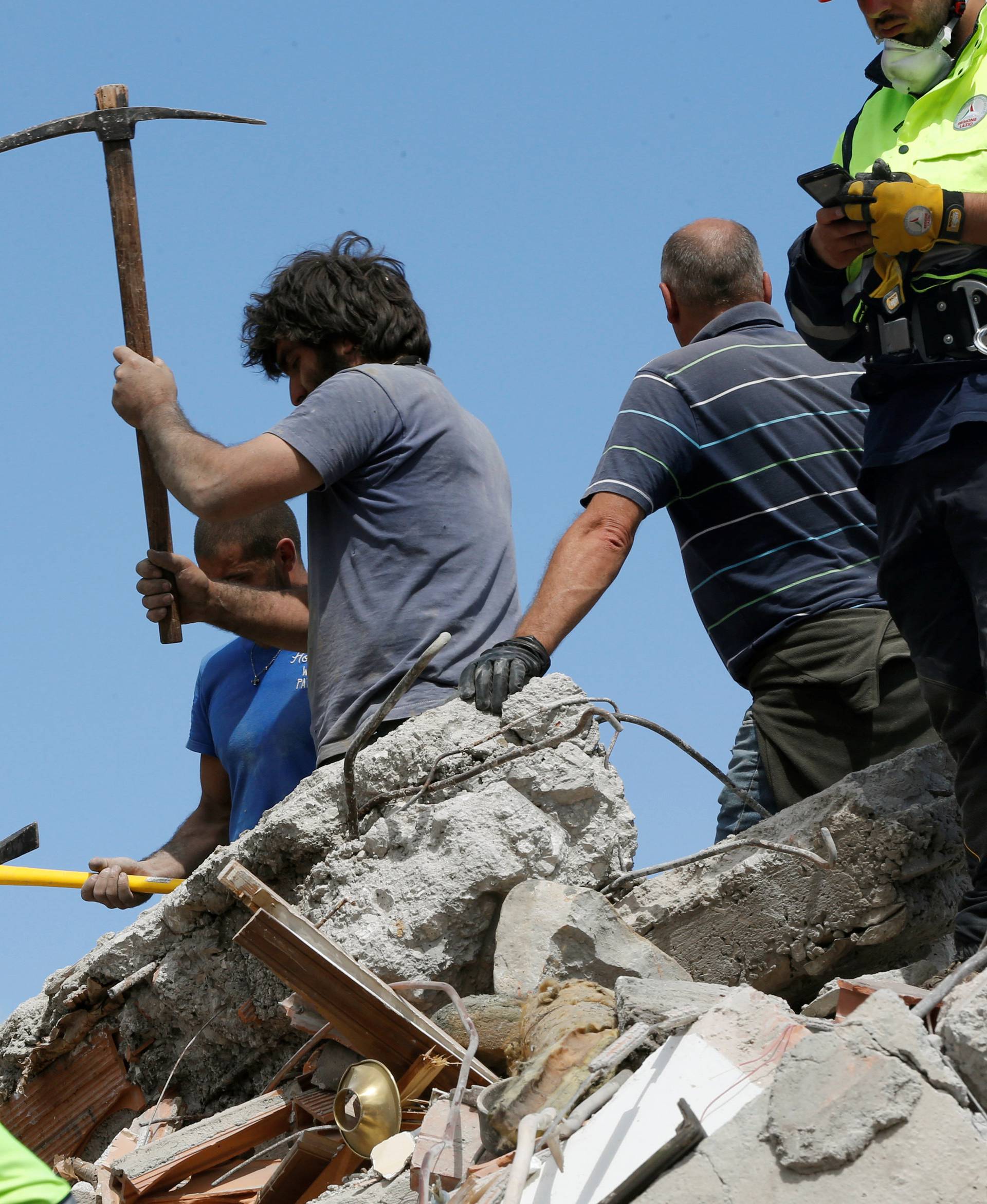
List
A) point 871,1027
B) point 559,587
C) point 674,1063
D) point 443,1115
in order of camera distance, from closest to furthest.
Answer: point 871,1027
point 674,1063
point 443,1115
point 559,587

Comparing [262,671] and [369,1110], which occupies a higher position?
[262,671]

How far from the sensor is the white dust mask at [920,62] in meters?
3.05

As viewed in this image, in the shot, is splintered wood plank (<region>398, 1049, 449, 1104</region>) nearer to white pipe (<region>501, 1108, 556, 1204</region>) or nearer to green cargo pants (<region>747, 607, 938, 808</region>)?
white pipe (<region>501, 1108, 556, 1204</region>)

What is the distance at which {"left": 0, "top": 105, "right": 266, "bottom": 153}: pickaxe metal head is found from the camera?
456 cm

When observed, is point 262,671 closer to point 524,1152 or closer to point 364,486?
point 364,486

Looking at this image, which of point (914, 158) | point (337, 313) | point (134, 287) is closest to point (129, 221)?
point (134, 287)

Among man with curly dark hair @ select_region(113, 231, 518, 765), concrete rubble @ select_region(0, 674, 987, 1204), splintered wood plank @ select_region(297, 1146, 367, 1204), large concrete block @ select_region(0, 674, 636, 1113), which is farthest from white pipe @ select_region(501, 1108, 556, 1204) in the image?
man with curly dark hair @ select_region(113, 231, 518, 765)

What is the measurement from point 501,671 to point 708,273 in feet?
5.07

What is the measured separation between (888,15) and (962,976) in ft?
6.67

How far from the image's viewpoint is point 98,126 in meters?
4.56

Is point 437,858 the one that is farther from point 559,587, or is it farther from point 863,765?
point 863,765

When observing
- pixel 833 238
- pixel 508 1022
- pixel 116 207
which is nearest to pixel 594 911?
pixel 508 1022

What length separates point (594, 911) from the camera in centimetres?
297

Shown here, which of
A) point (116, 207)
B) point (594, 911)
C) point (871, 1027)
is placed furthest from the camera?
point (116, 207)
